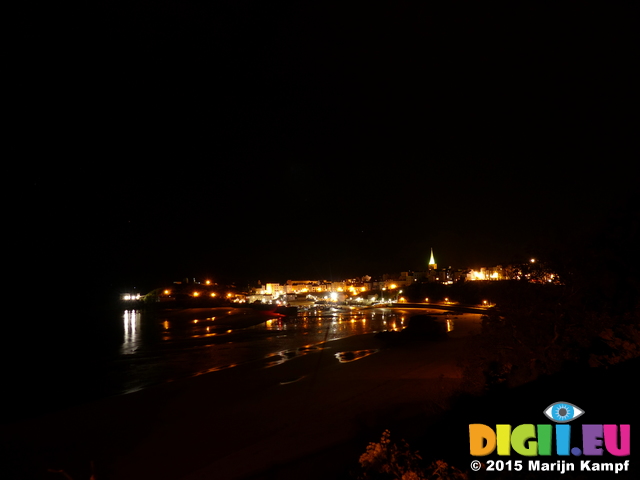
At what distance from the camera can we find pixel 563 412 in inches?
201

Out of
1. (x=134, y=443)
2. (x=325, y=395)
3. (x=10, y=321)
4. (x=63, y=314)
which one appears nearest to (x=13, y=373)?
(x=134, y=443)

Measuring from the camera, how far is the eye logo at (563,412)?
5.00 metres

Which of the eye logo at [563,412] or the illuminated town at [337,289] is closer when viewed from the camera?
the eye logo at [563,412]

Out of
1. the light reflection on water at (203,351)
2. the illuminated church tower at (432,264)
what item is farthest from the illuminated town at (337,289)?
the light reflection on water at (203,351)

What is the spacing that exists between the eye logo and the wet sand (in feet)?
9.68

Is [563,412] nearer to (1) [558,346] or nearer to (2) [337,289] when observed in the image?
(1) [558,346]

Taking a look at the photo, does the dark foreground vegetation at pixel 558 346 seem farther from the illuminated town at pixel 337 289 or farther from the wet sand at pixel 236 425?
the illuminated town at pixel 337 289

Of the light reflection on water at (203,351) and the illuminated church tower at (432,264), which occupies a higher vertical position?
the illuminated church tower at (432,264)

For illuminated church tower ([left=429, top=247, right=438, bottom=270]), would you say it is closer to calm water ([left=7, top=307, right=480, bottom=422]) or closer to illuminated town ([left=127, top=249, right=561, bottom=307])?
illuminated town ([left=127, top=249, right=561, bottom=307])

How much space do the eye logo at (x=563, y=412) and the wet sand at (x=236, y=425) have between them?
9.68ft

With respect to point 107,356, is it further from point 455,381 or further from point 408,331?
point 455,381

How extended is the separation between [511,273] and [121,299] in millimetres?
83869

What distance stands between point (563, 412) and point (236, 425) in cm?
723

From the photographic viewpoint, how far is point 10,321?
52719 millimetres
